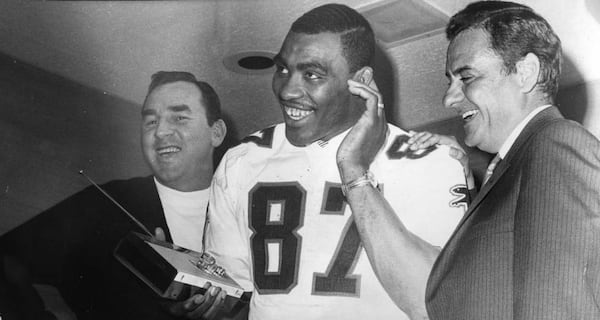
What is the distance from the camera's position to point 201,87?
268 centimetres

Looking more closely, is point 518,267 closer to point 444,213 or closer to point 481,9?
point 444,213

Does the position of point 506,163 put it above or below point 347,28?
below

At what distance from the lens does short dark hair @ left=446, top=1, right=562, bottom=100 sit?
79.6 inches

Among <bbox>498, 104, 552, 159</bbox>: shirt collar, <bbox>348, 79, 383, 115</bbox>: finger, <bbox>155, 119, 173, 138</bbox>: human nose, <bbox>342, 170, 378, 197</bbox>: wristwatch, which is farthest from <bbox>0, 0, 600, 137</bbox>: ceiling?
<bbox>498, 104, 552, 159</bbox>: shirt collar

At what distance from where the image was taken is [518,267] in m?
1.56

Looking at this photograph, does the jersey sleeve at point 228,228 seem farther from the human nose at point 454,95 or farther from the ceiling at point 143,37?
the human nose at point 454,95

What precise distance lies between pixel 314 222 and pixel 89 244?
0.80 m

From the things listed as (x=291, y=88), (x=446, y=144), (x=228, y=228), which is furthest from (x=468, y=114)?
(x=228, y=228)

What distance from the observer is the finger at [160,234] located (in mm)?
2512

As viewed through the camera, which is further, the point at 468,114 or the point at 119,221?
the point at 119,221

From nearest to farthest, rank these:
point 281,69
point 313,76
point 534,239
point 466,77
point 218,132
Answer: point 534,239
point 466,77
point 313,76
point 281,69
point 218,132

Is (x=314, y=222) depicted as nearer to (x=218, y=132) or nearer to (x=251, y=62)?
(x=218, y=132)

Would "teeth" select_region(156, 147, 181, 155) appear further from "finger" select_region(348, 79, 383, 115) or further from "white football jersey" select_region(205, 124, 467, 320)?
"finger" select_region(348, 79, 383, 115)

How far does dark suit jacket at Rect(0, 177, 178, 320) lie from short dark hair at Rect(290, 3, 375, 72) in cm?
75
